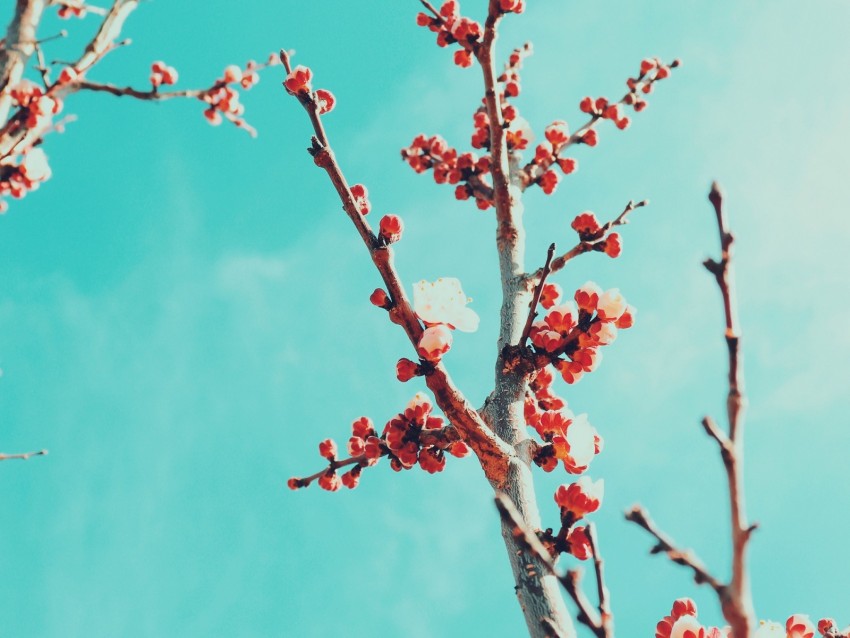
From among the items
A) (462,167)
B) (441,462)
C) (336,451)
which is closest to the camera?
(441,462)

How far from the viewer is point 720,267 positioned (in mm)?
1239

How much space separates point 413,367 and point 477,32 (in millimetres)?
2858

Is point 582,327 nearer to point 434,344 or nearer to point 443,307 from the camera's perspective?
point 443,307

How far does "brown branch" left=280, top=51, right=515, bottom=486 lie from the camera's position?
2.49 m

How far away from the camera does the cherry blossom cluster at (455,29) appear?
4520 millimetres

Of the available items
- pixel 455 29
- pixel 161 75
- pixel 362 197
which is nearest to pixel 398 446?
pixel 362 197

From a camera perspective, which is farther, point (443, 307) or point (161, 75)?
point (161, 75)

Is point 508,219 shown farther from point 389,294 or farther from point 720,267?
point 720,267

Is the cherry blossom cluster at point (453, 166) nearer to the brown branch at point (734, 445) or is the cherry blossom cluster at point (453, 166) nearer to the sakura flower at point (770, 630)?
the sakura flower at point (770, 630)

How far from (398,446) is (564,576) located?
184 cm

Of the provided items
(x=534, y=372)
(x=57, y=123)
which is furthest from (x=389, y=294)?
(x=57, y=123)

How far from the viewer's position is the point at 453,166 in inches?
232

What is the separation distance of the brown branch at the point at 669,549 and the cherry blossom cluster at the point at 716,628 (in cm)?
108

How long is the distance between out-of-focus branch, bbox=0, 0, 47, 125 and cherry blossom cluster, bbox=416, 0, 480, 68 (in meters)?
2.54
